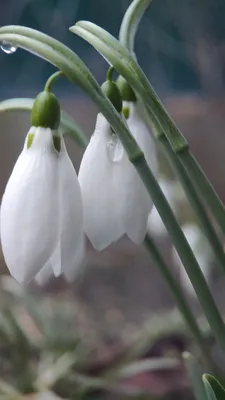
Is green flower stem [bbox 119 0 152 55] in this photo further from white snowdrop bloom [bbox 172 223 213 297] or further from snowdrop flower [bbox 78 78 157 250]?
white snowdrop bloom [bbox 172 223 213 297]

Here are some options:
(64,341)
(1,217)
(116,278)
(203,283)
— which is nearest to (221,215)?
(203,283)

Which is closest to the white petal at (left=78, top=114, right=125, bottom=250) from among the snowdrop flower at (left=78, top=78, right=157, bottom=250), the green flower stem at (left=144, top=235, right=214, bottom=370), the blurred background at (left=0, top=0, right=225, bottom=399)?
the snowdrop flower at (left=78, top=78, right=157, bottom=250)

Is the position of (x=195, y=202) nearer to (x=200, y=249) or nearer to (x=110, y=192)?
(x=110, y=192)

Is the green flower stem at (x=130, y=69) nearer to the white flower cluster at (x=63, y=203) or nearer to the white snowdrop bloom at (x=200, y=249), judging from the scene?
the white flower cluster at (x=63, y=203)

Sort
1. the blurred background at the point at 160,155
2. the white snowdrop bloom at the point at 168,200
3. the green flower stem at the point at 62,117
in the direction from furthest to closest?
the blurred background at the point at 160,155 → the white snowdrop bloom at the point at 168,200 → the green flower stem at the point at 62,117

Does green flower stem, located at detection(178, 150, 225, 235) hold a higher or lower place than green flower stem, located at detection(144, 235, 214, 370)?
higher

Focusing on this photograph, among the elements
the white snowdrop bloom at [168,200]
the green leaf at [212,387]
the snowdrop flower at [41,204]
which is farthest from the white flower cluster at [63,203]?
the white snowdrop bloom at [168,200]

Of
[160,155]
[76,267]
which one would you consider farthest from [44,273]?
[160,155]

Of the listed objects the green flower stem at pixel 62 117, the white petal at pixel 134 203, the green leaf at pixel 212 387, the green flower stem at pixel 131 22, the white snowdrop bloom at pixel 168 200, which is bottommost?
the green leaf at pixel 212 387
